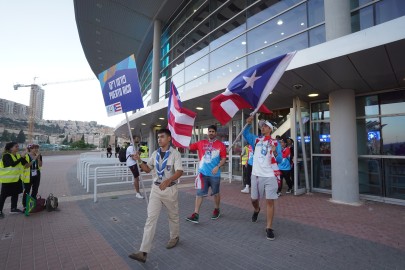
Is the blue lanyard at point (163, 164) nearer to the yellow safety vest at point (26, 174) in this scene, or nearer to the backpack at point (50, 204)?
the backpack at point (50, 204)

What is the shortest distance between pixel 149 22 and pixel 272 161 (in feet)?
60.7

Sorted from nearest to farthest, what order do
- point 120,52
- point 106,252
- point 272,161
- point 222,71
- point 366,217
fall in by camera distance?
point 106,252, point 272,161, point 366,217, point 222,71, point 120,52

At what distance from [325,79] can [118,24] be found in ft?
61.3

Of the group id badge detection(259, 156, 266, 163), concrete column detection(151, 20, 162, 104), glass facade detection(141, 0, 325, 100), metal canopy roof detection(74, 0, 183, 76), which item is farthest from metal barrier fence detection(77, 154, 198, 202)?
metal canopy roof detection(74, 0, 183, 76)

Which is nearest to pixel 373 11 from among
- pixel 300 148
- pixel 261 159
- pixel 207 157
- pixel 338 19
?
pixel 338 19

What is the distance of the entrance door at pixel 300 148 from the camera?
8281mm

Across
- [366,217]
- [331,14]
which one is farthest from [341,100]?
[366,217]

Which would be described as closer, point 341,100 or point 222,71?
point 341,100

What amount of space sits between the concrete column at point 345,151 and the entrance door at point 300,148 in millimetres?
1281

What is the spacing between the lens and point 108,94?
4.45 m

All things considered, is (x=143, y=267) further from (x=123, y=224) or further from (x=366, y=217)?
(x=366, y=217)

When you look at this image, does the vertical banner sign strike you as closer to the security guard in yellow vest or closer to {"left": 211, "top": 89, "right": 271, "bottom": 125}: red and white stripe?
{"left": 211, "top": 89, "right": 271, "bottom": 125}: red and white stripe

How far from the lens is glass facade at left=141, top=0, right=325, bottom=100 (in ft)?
27.8

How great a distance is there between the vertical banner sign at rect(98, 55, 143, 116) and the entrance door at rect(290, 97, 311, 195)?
20.1 ft
